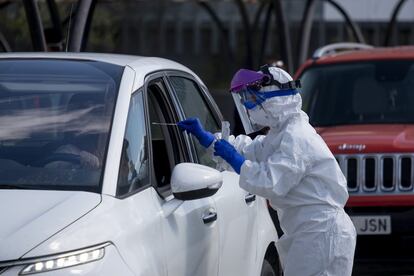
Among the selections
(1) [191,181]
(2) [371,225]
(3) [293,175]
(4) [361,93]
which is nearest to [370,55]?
(4) [361,93]

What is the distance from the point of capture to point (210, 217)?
16.5ft

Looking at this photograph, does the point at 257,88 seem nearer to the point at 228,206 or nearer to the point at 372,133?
the point at 228,206

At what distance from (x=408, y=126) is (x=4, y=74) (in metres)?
4.63

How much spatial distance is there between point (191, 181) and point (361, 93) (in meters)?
5.29

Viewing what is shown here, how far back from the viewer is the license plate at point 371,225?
8.20 m

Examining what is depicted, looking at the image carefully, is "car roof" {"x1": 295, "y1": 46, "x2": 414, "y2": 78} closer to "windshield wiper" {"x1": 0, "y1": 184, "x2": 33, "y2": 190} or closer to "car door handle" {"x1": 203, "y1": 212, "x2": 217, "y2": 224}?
"car door handle" {"x1": 203, "y1": 212, "x2": 217, "y2": 224}

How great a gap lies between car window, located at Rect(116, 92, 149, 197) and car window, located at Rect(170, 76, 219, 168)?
2.30 ft

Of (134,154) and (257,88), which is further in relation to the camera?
(257,88)

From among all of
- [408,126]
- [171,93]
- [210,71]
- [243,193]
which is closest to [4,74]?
[171,93]

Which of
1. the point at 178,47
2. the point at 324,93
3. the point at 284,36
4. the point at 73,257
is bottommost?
the point at 178,47

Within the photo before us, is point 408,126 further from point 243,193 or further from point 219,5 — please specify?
point 219,5

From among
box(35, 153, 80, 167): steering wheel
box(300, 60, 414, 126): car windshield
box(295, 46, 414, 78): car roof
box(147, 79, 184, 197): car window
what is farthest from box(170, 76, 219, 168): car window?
box(295, 46, 414, 78): car roof

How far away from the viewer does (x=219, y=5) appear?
4247cm

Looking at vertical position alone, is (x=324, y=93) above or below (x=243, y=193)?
below
